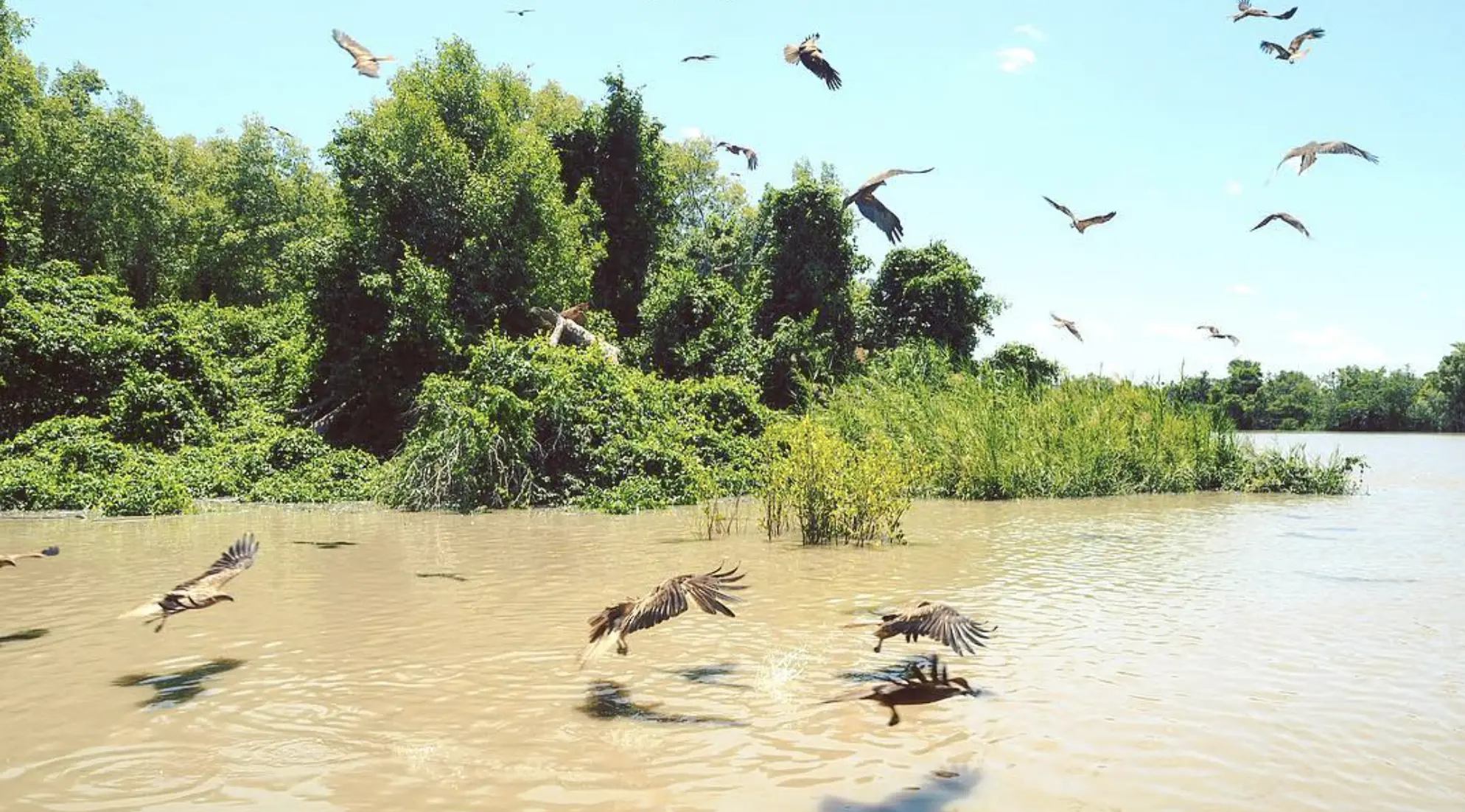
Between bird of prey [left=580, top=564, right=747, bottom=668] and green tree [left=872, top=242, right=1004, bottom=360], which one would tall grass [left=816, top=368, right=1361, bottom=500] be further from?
bird of prey [left=580, top=564, right=747, bottom=668]

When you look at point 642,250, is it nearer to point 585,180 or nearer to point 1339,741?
point 585,180

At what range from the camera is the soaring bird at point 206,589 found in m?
5.16

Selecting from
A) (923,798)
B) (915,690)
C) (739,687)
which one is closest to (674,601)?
(739,687)

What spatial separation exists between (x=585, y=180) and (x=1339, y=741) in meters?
22.5

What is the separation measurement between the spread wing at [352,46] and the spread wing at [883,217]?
21.3 feet

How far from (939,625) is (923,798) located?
0.98 meters

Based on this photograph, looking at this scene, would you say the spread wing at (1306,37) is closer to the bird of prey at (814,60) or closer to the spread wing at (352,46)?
the bird of prey at (814,60)

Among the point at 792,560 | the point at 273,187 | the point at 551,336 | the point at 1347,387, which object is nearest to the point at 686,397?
the point at 551,336

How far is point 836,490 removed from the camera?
10367mm

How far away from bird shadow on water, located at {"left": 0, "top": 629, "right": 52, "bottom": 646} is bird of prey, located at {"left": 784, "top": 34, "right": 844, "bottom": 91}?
26.2 feet

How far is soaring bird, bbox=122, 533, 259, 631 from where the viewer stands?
516 cm

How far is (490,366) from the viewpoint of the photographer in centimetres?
1570

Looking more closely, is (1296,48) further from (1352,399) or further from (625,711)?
(1352,399)

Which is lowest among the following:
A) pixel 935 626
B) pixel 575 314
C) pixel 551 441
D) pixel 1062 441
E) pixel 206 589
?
pixel 935 626
